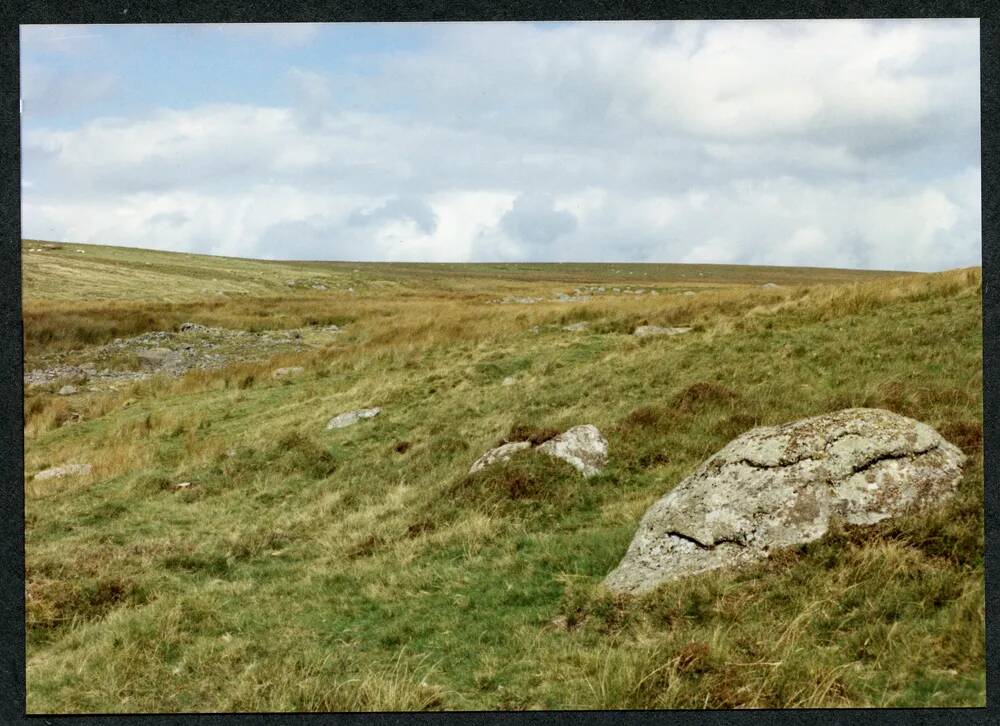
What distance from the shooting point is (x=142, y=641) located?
6.66 meters

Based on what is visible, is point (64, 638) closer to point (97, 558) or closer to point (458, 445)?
point (97, 558)

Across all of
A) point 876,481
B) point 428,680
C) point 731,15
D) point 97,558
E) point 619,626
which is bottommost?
point 97,558

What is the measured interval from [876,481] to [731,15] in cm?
447

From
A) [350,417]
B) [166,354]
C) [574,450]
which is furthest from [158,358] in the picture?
[574,450]

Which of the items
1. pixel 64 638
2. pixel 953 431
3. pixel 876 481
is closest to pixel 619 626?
pixel 876 481

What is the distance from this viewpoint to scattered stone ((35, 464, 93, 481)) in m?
14.8

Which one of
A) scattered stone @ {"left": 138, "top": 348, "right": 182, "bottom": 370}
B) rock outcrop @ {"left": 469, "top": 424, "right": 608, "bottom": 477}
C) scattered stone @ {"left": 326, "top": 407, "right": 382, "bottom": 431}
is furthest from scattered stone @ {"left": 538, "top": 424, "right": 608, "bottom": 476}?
scattered stone @ {"left": 138, "top": 348, "right": 182, "bottom": 370}

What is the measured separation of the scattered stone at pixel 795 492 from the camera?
5797mm

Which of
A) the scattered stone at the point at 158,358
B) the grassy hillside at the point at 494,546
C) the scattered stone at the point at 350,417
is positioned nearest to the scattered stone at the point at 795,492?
the grassy hillside at the point at 494,546

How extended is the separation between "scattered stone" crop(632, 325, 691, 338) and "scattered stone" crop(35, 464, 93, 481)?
16.1 metres

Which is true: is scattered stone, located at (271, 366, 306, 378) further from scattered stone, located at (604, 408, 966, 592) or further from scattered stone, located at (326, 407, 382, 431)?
scattered stone, located at (604, 408, 966, 592)

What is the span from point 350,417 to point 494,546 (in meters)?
9.96

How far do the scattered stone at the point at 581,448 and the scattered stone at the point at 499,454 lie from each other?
1.46ft

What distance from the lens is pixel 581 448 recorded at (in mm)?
10484
